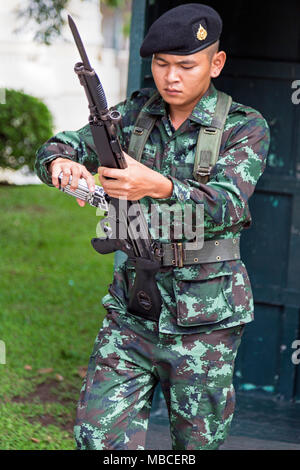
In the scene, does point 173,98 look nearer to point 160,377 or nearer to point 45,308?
point 160,377

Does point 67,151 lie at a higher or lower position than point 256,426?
higher

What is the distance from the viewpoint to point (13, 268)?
272 inches

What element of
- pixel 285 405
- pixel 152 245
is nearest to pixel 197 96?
pixel 152 245

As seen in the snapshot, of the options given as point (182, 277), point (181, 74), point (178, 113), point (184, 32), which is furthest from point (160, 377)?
point (184, 32)

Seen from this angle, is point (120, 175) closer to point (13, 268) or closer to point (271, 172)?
point (271, 172)

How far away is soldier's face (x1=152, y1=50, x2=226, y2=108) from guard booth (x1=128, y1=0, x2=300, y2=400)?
1.50 metres

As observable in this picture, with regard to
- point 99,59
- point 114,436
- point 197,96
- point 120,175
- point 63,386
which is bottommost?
point 63,386

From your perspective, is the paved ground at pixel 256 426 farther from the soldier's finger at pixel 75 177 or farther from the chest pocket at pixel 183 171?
the soldier's finger at pixel 75 177

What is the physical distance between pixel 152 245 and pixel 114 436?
2.12 feet

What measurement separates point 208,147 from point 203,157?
40mm

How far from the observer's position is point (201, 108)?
8.66 feet

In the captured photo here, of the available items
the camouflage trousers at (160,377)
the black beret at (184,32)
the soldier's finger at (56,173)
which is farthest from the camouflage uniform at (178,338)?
the black beret at (184,32)

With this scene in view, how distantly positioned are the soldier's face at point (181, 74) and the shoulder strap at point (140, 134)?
13 centimetres

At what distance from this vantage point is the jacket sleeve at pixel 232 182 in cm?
235
